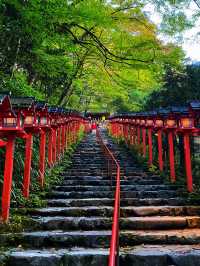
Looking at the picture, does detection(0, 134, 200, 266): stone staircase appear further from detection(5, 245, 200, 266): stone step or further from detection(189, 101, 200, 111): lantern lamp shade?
detection(189, 101, 200, 111): lantern lamp shade

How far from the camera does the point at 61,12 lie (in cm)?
783

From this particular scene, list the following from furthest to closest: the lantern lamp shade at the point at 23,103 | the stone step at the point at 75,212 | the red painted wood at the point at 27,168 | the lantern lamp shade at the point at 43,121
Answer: the lantern lamp shade at the point at 43,121 → the red painted wood at the point at 27,168 → the stone step at the point at 75,212 → the lantern lamp shade at the point at 23,103

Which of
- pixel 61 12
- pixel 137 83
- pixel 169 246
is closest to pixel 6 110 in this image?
pixel 61 12

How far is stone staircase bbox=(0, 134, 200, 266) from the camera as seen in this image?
18.3 ft

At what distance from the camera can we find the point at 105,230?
7.21m

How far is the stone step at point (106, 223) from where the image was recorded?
286 inches

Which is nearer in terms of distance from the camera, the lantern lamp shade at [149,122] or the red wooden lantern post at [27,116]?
the red wooden lantern post at [27,116]

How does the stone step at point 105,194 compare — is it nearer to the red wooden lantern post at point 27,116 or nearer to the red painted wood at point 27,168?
the red painted wood at point 27,168

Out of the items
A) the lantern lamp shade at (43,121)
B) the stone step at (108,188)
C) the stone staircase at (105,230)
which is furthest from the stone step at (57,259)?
the stone step at (108,188)

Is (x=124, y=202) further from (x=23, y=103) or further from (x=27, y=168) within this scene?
(x=23, y=103)

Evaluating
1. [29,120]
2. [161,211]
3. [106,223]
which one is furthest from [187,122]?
[29,120]

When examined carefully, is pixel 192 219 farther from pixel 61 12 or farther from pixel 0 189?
pixel 61 12

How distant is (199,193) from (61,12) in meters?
6.24

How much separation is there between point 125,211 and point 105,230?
1077 millimetres
